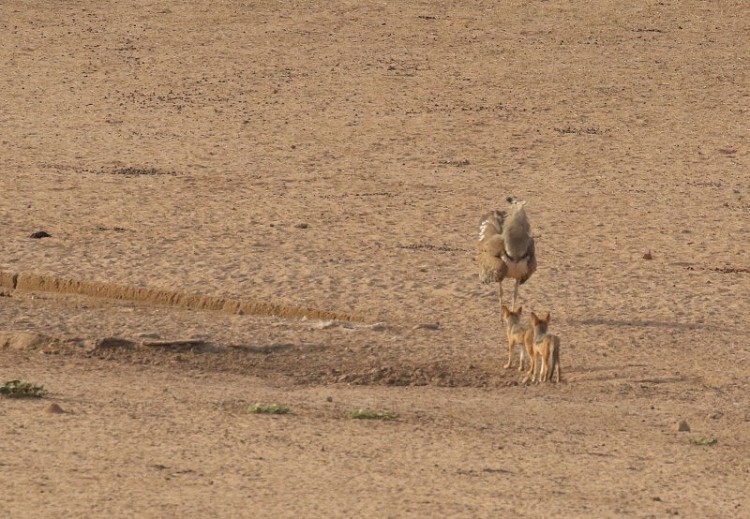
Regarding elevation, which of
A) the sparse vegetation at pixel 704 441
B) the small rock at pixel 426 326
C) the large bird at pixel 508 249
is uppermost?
the large bird at pixel 508 249

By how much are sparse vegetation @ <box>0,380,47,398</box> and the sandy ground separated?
0.21 feet

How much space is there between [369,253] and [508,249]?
2.36 meters

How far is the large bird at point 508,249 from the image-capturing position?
34.1ft

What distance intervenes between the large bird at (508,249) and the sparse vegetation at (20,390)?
3.50m

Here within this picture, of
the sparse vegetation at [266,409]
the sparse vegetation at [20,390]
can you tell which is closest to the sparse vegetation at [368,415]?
the sparse vegetation at [266,409]

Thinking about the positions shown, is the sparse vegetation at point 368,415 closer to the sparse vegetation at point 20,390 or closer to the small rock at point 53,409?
the small rock at point 53,409

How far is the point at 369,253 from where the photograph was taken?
1259 cm

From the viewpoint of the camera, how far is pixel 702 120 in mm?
17625

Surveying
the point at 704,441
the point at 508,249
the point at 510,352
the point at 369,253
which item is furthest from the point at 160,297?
the point at 704,441

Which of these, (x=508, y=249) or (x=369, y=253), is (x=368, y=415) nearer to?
(x=508, y=249)

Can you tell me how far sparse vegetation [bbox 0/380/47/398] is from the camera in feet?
26.1

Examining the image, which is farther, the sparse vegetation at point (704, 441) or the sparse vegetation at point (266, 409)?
the sparse vegetation at point (266, 409)

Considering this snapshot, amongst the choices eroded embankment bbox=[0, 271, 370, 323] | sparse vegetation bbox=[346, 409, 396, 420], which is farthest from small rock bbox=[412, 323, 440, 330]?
sparse vegetation bbox=[346, 409, 396, 420]

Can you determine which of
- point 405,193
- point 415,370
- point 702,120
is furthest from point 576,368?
point 702,120
